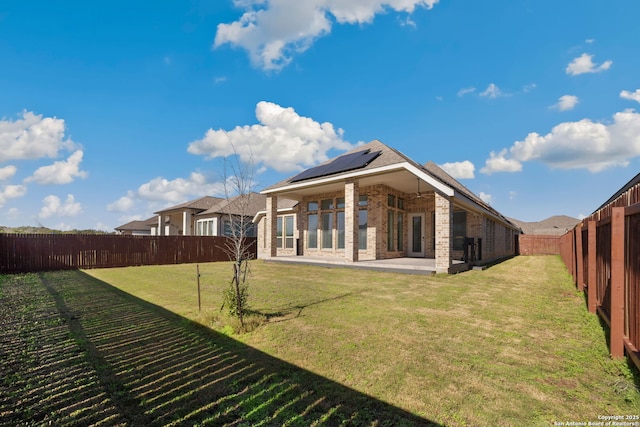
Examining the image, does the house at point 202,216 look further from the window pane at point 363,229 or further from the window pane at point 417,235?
the window pane at point 417,235

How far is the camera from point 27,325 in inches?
199

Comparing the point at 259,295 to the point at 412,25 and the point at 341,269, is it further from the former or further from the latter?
the point at 412,25

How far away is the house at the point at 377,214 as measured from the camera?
12.0 m

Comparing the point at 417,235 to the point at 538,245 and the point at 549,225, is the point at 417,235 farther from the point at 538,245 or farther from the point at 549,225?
the point at 549,225

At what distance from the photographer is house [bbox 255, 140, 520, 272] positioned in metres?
12.0

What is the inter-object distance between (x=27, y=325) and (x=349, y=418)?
20.1 ft

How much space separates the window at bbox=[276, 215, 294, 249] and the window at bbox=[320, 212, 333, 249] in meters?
3.23

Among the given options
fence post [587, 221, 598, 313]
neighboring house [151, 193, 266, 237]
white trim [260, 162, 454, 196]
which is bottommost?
fence post [587, 221, 598, 313]

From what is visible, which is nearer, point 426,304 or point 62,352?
point 62,352

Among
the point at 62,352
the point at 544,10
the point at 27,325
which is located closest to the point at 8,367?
the point at 62,352

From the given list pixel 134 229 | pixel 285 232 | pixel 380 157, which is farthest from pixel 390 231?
pixel 134 229

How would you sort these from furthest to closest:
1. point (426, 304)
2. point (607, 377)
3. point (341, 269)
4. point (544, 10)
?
point (341, 269) < point (544, 10) < point (426, 304) < point (607, 377)

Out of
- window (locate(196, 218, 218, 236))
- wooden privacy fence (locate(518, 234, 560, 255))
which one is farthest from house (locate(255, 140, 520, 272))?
wooden privacy fence (locate(518, 234, 560, 255))

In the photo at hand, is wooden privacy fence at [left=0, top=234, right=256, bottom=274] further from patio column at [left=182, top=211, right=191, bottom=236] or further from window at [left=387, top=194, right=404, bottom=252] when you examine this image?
patio column at [left=182, top=211, right=191, bottom=236]
